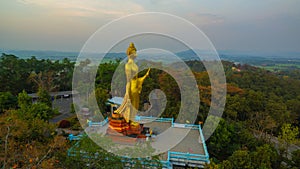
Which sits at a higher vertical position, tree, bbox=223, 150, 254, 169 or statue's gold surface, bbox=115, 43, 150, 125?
statue's gold surface, bbox=115, 43, 150, 125

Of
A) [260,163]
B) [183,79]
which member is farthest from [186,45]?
[183,79]

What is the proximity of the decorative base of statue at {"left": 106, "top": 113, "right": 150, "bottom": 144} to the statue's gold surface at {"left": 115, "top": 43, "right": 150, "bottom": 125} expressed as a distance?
0.26 m

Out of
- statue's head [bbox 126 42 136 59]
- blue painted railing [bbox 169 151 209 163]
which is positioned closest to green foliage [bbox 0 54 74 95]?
statue's head [bbox 126 42 136 59]

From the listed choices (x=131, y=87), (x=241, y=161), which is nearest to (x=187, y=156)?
(x=241, y=161)

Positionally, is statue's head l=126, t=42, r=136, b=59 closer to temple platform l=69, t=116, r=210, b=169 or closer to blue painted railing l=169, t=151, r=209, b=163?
temple platform l=69, t=116, r=210, b=169

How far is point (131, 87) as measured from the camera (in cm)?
1198

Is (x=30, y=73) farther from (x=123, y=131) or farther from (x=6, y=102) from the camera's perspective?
(x=123, y=131)

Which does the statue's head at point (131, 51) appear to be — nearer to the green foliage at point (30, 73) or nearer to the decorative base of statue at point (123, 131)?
the decorative base of statue at point (123, 131)

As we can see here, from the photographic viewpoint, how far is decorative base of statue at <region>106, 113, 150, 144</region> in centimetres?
1187

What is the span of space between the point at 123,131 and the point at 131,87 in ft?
8.78

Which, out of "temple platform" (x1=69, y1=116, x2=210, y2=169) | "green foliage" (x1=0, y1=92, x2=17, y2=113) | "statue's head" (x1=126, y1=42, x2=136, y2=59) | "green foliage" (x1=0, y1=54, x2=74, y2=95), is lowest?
"temple platform" (x1=69, y1=116, x2=210, y2=169)

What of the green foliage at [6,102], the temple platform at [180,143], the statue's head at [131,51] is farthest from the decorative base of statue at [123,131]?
the green foliage at [6,102]

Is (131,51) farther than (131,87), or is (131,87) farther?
(131,87)

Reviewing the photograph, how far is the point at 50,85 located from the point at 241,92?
22.6 m
